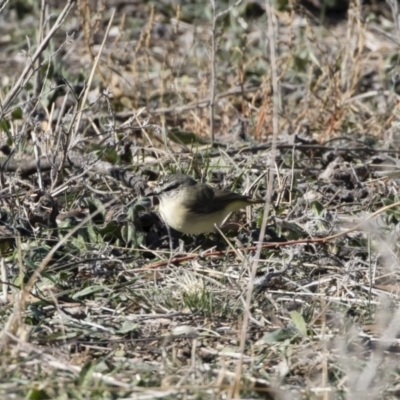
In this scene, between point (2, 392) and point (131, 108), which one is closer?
point (2, 392)

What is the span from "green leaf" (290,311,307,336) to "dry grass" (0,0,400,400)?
1 cm

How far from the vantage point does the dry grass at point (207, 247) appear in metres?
3.96

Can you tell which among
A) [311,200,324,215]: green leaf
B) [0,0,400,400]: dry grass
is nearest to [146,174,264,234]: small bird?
[0,0,400,400]: dry grass

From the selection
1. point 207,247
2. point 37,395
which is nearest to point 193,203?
point 207,247

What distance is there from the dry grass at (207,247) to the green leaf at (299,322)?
Result: 0.05ft

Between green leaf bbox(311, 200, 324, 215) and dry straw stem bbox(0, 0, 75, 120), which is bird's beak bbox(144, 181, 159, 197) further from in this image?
dry straw stem bbox(0, 0, 75, 120)

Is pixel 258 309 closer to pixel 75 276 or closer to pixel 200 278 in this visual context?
pixel 200 278

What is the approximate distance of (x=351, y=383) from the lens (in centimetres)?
358

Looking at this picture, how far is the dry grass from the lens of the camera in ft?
13.0

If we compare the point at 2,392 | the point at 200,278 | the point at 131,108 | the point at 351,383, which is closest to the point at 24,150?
the point at 131,108

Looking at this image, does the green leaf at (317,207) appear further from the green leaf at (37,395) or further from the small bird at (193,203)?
the green leaf at (37,395)

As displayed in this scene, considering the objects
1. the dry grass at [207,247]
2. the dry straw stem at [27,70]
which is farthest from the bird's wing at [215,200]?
the dry straw stem at [27,70]

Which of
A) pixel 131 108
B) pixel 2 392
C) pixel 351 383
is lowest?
pixel 131 108

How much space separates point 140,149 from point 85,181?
626mm
